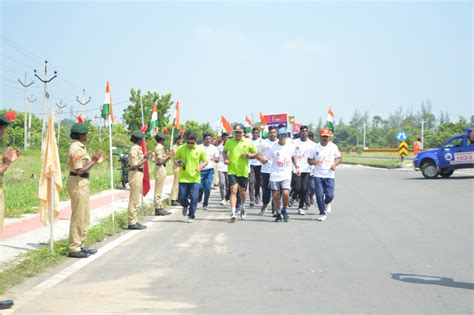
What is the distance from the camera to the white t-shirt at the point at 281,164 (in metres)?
12.6

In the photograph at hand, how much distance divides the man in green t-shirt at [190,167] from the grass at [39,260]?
171cm

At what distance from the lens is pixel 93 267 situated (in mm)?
7773

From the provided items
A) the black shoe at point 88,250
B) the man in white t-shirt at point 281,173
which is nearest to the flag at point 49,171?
the black shoe at point 88,250

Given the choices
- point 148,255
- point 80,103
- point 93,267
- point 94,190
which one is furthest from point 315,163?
point 80,103

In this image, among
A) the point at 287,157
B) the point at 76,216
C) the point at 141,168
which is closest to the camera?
the point at 76,216

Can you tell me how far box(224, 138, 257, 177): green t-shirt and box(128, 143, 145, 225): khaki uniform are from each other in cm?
206

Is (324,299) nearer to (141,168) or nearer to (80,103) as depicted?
(141,168)

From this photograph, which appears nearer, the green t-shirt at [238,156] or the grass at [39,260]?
the grass at [39,260]

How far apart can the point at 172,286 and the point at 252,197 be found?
9.44 meters

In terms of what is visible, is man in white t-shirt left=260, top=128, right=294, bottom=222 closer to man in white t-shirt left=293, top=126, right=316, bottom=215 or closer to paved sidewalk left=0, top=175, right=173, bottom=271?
man in white t-shirt left=293, top=126, right=316, bottom=215

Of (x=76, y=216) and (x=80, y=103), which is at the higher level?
(x=80, y=103)

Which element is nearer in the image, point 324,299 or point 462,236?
point 324,299

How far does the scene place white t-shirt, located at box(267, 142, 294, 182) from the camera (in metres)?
12.6

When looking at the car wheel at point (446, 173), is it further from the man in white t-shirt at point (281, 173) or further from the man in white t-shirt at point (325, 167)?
the man in white t-shirt at point (281, 173)
